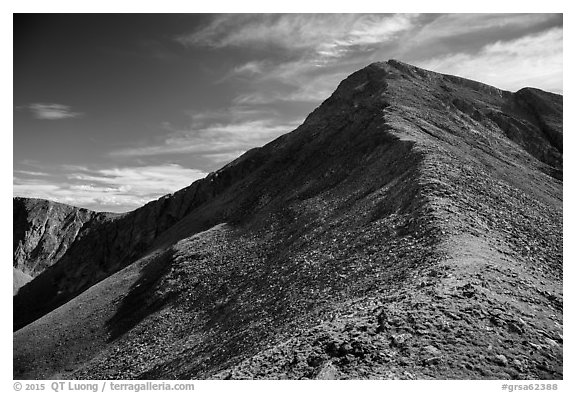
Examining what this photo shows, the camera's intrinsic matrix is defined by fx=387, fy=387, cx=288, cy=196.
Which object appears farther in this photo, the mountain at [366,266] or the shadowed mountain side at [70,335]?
the shadowed mountain side at [70,335]

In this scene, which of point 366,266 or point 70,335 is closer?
point 366,266

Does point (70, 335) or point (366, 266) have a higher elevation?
point (366, 266)

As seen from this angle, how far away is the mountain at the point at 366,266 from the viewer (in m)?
13.4

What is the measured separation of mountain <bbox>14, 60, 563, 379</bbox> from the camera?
1341 centimetres

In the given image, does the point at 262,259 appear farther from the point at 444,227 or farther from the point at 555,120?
the point at 555,120

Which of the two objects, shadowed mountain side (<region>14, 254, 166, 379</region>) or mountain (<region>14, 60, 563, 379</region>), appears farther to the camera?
shadowed mountain side (<region>14, 254, 166, 379</region>)

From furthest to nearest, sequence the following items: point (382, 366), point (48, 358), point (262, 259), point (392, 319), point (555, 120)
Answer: point (555, 120), point (48, 358), point (262, 259), point (392, 319), point (382, 366)

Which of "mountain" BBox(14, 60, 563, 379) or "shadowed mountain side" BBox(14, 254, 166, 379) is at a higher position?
"mountain" BBox(14, 60, 563, 379)

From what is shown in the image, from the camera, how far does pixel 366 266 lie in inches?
905

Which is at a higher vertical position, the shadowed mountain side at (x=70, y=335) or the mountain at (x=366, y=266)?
the mountain at (x=366, y=266)

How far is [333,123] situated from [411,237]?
41280mm
